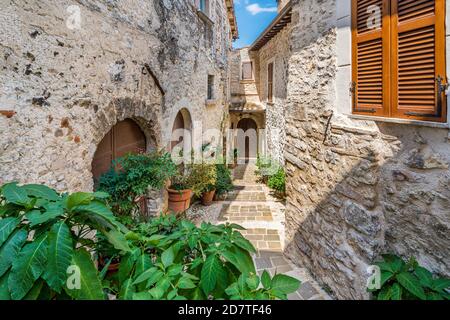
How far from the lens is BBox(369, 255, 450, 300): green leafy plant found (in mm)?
1640

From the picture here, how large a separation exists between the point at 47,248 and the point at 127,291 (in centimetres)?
34

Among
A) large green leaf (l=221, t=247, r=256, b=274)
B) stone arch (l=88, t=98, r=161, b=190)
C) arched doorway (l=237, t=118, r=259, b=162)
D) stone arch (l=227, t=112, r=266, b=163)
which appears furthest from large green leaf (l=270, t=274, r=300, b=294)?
arched doorway (l=237, t=118, r=259, b=162)

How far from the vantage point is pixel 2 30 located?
1938mm

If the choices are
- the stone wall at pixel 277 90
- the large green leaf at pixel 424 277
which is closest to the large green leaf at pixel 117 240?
the large green leaf at pixel 424 277

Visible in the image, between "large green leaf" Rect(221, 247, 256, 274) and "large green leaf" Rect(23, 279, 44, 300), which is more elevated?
"large green leaf" Rect(23, 279, 44, 300)

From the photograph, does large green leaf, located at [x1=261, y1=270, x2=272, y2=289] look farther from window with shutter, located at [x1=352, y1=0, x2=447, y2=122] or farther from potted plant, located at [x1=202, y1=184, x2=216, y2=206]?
potted plant, located at [x1=202, y1=184, x2=216, y2=206]

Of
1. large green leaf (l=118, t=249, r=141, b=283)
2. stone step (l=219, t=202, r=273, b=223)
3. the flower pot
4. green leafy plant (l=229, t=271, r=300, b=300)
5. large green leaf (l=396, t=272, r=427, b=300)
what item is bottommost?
stone step (l=219, t=202, r=273, b=223)

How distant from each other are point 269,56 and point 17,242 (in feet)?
33.9

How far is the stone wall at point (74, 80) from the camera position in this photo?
2.05m

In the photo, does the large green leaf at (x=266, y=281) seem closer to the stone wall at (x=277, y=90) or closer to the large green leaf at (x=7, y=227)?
the large green leaf at (x=7, y=227)

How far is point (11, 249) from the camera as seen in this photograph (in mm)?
969

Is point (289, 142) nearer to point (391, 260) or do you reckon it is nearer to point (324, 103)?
point (324, 103)

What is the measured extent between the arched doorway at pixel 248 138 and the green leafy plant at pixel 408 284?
1201 cm

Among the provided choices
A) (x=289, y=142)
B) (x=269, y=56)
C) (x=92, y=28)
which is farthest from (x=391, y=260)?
(x=269, y=56)
